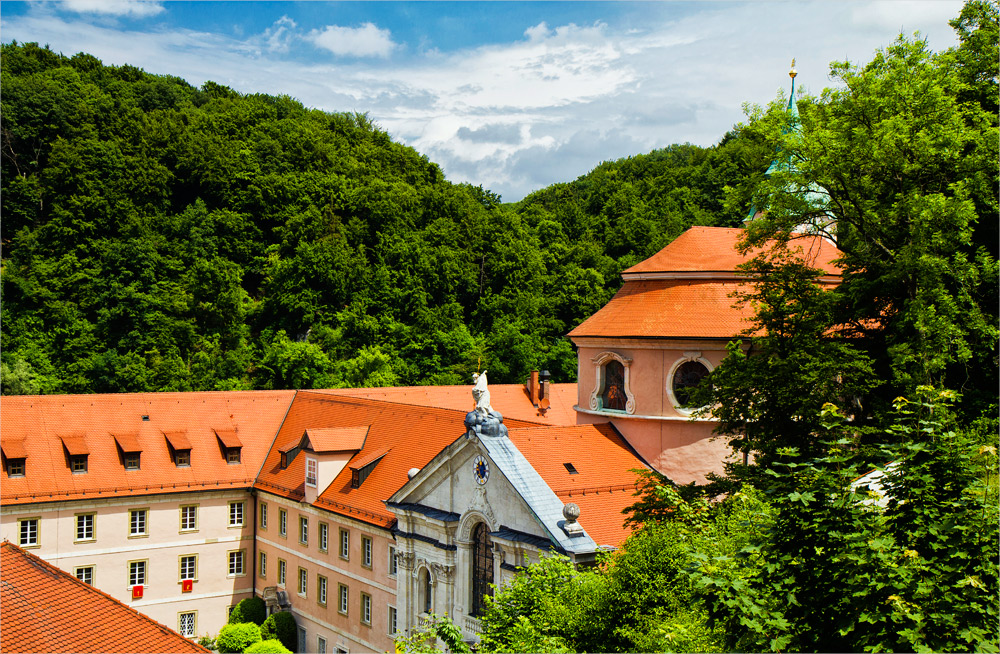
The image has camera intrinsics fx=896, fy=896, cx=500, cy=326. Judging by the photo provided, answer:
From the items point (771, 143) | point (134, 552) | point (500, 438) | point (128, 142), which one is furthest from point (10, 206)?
point (771, 143)

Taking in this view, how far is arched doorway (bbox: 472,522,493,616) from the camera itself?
84.5 feet

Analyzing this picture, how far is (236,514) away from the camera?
3938 centimetres

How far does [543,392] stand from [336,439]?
16.1 meters

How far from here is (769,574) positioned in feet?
37.2

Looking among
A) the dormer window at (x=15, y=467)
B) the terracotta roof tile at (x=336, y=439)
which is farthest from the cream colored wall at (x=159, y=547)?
the terracotta roof tile at (x=336, y=439)

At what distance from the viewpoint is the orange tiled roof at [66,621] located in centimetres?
1493

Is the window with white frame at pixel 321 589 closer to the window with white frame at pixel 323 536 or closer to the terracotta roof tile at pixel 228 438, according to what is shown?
the window with white frame at pixel 323 536

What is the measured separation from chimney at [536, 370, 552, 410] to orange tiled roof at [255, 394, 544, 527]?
12.0 m

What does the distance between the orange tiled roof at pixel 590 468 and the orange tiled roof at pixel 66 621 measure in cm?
1186

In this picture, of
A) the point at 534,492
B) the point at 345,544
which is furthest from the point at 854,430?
the point at 345,544

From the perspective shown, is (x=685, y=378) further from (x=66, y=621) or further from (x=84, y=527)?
(x=84, y=527)

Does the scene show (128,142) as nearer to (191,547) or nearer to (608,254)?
(608,254)

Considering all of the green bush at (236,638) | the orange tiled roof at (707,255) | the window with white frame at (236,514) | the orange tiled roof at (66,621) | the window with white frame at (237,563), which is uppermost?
the orange tiled roof at (707,255)

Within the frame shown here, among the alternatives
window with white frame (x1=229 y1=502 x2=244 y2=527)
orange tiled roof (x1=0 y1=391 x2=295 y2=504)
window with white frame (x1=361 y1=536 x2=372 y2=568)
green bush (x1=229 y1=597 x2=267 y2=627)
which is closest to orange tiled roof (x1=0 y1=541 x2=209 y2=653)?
window with white frame (x1=361 y1=536 x2=372 y2=568)
